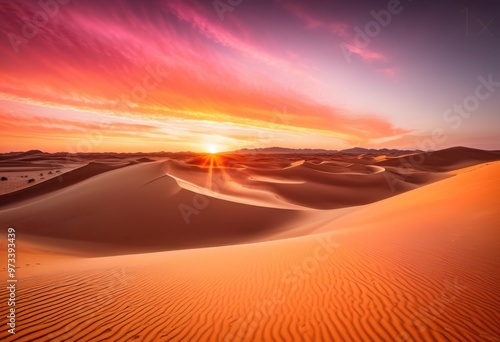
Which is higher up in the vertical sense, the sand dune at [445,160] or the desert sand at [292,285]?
the sand dune at [445,160]

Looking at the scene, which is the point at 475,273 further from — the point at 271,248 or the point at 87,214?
the point at 87,214

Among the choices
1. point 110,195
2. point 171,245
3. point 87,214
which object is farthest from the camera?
point 110,195

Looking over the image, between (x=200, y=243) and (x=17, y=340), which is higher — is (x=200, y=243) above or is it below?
below

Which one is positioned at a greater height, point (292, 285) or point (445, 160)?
point (445, 160)

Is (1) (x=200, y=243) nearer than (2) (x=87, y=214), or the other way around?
(1) (x=200, y=243)

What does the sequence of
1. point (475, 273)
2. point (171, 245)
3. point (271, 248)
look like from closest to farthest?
point (475, 273) < point (271, 248) < point (171, 245)

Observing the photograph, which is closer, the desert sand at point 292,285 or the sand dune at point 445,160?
the desert sand at point 292,285

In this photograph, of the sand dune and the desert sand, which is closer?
the desert sand

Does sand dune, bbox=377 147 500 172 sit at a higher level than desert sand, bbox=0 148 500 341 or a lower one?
higher

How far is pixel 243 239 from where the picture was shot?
1587 cm

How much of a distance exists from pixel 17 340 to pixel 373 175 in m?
40.0

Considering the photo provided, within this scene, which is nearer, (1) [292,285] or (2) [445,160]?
(1) [292,285]

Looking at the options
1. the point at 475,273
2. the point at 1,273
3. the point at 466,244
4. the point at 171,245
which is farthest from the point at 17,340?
the point at 171,245

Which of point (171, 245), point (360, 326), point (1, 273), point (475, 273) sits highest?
point (475, 273)
